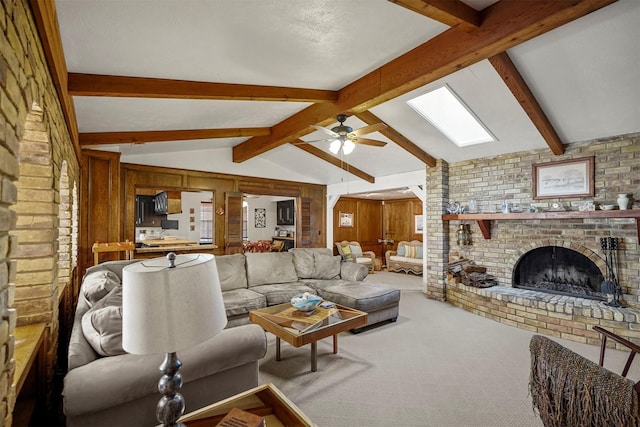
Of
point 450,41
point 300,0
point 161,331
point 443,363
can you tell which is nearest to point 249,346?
point 161,331

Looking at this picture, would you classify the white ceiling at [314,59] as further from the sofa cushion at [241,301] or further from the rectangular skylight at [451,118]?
the sofa cushion at [241,301]

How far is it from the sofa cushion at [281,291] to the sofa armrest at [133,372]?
1.91m

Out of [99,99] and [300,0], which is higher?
[300,0]

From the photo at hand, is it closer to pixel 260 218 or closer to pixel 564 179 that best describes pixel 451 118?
pixel 564 179

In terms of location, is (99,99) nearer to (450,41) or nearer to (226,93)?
(226,93)

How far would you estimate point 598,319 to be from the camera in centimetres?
347

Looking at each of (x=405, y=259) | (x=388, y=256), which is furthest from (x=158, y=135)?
(x=388, y=256)

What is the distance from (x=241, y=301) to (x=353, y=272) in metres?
1.87

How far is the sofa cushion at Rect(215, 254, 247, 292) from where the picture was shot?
13.6 feet

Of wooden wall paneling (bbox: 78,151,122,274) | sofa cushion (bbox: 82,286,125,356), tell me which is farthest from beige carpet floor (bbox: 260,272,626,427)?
wooden wall paneling (bbox: 78,151,122,274)

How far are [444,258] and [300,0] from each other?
15.5 feet

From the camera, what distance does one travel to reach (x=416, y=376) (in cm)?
269

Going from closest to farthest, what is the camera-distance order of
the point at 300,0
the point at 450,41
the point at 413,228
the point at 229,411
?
the point at 229,411
the point at 300,0
the point at 450,41
the point at 413,228

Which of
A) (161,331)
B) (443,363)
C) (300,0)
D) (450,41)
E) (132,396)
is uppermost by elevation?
(450,41)
